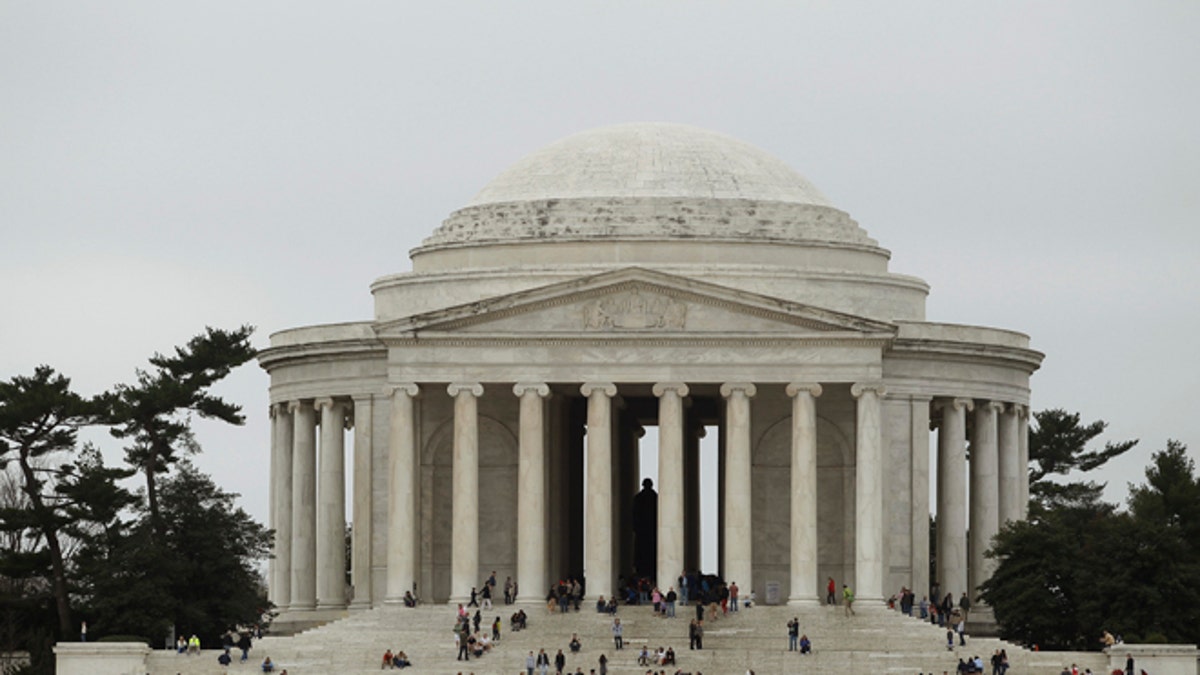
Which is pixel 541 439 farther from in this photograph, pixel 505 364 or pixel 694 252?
pixel 694 252

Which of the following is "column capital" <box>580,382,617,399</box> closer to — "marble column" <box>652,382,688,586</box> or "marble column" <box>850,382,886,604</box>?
"marble column" <box>652,382,688,586</box>

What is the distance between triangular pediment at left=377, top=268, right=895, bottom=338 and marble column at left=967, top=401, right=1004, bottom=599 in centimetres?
1398

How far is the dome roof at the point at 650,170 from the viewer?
143875 millimetres

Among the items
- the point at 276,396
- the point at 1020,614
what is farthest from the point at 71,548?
the point at 1020,614

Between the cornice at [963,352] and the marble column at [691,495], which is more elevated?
the cornice at [963,352]

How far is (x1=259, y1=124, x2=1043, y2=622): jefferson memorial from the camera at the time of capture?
434 ft

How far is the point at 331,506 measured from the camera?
14462 centimetres

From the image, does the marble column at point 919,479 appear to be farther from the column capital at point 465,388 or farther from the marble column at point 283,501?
the marble column at point 283,501

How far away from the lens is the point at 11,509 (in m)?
136

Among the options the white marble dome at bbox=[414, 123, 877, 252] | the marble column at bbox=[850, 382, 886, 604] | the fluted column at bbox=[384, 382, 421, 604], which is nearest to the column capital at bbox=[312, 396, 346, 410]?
the white marble dome at bbox=[414, 123, 877, 252]

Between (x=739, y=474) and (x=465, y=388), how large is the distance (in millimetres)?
11741

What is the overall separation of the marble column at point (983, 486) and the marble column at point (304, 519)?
29.4m

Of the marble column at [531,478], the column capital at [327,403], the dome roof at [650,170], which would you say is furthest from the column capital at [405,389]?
the dome roof at [650,170]

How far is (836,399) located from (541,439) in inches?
542
